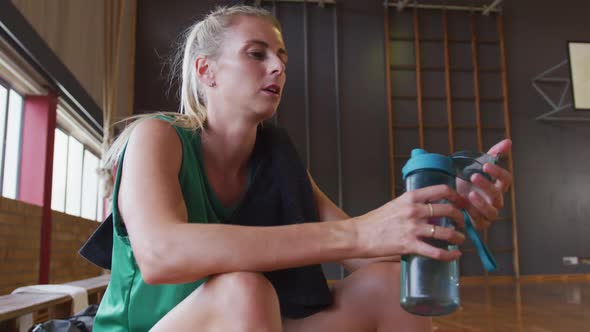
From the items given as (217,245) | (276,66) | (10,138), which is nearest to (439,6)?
(10,138)

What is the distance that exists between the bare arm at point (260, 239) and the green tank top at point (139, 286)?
13 cm

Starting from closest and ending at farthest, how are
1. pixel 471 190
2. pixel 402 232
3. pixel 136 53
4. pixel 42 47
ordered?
pixel 402 232
pixel 471 190
pixel 42 47
pixel 136 53

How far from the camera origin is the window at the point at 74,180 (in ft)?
13.1

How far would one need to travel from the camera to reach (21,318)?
1763mm

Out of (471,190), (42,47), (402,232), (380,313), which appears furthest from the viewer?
(42,47)

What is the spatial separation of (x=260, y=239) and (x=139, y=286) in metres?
0.28

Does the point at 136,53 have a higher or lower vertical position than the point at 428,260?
higher

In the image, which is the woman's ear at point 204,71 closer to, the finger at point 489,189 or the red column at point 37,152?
the finger at point 489,189

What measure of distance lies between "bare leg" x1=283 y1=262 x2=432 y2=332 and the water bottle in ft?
0.60

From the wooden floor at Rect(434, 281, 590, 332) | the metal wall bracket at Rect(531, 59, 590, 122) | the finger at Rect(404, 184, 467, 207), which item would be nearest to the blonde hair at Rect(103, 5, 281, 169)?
the finger at Rect(404, 184, 467, 207)

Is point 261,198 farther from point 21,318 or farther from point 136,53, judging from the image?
point 136,53

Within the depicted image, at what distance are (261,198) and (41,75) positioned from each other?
2.48 meters

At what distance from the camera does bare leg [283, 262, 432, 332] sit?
0.98 meters

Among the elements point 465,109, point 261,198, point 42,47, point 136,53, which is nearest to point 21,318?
point 261,198
